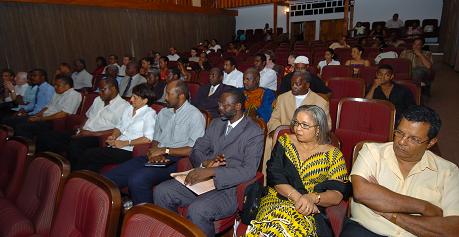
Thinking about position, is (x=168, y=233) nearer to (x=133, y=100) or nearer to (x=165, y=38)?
(x=133, y=100)

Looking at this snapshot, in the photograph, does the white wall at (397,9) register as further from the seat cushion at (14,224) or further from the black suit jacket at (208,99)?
A: the seat cushion at (14,224)

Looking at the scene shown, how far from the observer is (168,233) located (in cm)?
122

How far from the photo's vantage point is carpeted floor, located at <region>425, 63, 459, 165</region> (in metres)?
4.12

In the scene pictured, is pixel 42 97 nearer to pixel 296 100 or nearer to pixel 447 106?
pixel 296 100

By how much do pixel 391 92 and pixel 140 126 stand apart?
10.2 ft

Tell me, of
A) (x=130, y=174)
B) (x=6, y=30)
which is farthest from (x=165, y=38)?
(x=130, y=174)

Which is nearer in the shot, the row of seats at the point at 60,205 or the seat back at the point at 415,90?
the row of seats at the point at 60,205

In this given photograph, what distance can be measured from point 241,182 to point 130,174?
1171mm

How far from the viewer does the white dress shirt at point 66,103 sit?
15.0 feet

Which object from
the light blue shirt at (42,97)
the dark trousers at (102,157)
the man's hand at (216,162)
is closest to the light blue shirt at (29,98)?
the light blue shirt at (42,97)

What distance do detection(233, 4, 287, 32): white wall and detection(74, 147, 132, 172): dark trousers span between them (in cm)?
1542

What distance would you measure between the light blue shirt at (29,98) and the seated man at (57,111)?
0.61 meters

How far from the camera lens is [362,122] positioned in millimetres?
3223

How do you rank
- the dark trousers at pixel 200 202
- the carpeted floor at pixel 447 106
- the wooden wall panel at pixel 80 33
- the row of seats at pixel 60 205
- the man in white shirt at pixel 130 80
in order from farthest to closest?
the wooden wall panel at pixel 80 33
the man in white shirt at pixel 130 80
the carpeted floor at pixel 447 106
the dark trousers at pixel 200 202
the row of seats at pixel 60 205
